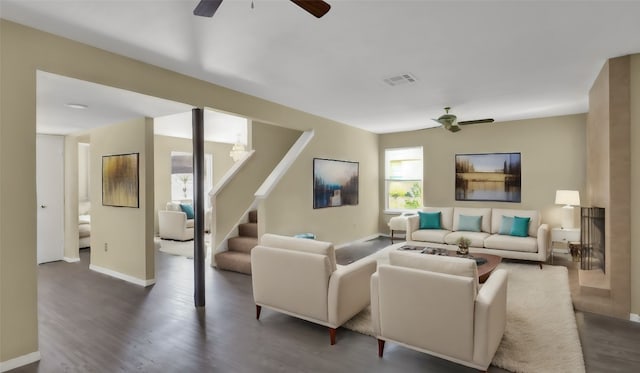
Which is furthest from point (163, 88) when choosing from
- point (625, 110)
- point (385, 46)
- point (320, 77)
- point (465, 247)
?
point (625, 110)

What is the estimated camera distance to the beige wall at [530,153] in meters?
6.11

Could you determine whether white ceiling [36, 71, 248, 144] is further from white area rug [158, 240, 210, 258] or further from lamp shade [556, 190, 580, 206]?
lamp shade [556, 190, 580, 206]

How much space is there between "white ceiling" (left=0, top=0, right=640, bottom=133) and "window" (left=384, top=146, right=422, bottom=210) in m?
3.42

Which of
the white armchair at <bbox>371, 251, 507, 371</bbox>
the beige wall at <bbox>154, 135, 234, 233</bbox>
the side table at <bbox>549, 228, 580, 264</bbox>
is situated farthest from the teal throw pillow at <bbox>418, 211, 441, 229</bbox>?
the beige wall at <bbox>154, 135, 234, 233</bbox>

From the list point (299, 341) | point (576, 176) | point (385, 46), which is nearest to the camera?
point (299, 341)

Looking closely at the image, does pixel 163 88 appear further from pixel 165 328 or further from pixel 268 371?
Result: pixel 268 371

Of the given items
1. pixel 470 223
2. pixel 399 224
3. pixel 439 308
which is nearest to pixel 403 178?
pixel 399 224

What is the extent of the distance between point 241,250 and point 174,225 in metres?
2.88

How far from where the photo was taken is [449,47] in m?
3.14

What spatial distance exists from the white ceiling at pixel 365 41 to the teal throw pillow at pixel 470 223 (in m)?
2.54

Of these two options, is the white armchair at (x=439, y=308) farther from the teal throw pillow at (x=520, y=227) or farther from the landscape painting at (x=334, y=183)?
the landscape painting at (x=334, y=183)

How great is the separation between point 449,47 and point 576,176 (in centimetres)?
473

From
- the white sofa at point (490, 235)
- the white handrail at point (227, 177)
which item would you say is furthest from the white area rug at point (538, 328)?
the white handrail at point (227, 177)

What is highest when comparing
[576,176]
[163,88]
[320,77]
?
[320,77]
